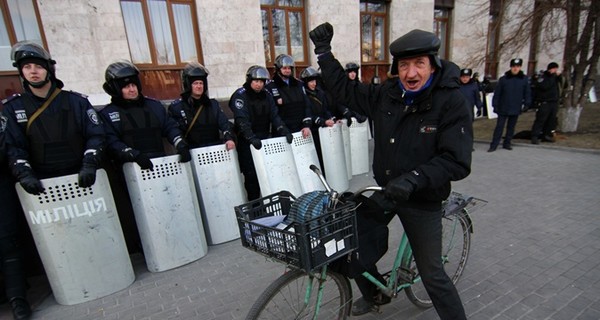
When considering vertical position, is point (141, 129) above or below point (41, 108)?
below

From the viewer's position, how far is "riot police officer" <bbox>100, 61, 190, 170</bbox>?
135 inches

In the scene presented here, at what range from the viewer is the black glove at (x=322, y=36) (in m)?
2.16

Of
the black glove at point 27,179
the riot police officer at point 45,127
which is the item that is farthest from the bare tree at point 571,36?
the black glove at point 27,179

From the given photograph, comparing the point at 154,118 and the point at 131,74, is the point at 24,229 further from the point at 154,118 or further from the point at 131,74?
the point at 131,74

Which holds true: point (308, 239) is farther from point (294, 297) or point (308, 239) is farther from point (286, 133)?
point (286, 133)

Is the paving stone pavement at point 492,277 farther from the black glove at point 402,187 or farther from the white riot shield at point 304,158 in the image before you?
the black glove at point 402,187

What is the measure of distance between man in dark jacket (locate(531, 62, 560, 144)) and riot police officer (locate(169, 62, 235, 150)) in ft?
25.1

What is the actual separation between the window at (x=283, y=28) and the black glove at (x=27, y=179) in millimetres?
8633

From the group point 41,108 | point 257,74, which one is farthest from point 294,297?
point 257,74

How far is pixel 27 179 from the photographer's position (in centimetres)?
265

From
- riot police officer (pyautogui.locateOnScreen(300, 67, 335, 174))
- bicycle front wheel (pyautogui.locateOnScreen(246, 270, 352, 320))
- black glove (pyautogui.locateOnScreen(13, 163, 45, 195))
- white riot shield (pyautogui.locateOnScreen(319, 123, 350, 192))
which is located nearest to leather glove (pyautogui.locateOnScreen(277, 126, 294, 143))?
white riot shield (pyautogui.locateOnScreen(319, 123, 350, 192))

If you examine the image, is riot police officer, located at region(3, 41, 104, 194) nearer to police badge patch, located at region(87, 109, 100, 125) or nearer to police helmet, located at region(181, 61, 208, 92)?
police badge patch, located at region(87, 109, 100, 125)

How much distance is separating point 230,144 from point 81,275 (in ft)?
6.55

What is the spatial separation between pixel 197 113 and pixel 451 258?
11.2 ft
